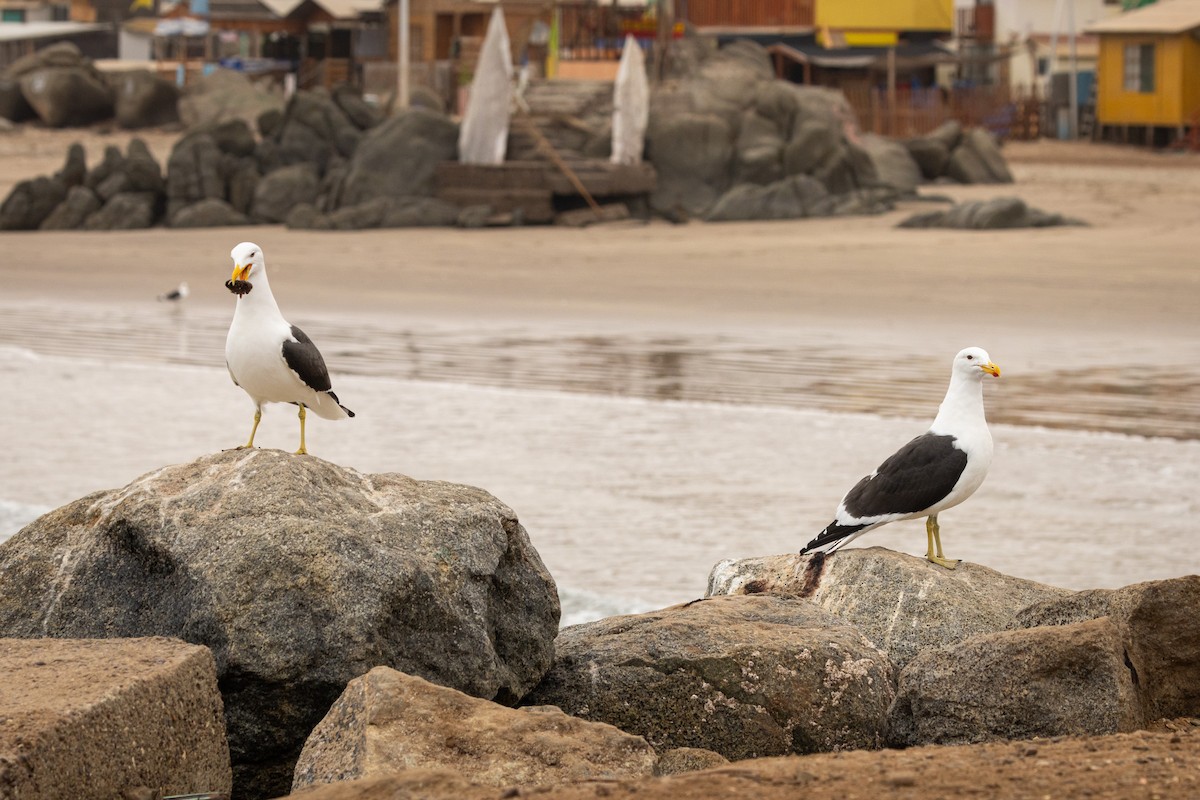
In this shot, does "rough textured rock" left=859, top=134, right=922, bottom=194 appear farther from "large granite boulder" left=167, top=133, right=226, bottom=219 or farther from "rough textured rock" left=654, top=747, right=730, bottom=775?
"rough textured rock" left=654, top=747, right=730, bottom=775

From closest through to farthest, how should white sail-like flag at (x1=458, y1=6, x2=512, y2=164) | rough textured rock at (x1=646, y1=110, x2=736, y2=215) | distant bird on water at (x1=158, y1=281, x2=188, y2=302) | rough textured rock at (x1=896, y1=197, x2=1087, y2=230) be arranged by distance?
distant bird on water at (x1=158, y1=281, x2=188, y2=302)
rough textured rock at (x1=896, y1=197, x2=1087, y2=230)
white sail-like flag at (x1=458, y1=6, x2=512, y2=164)
rough textured rock at (x1=646, y1=110, x2=736, y2=215)

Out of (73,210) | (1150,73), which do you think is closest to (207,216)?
(73,210)

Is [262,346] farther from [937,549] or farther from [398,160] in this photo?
[398,160]

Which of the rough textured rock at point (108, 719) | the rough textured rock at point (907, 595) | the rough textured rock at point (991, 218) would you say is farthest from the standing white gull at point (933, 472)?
the rough textured rock at point (991, 218)

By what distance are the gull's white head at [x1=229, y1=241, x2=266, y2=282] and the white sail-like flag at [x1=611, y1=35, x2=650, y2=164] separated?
94.5ft

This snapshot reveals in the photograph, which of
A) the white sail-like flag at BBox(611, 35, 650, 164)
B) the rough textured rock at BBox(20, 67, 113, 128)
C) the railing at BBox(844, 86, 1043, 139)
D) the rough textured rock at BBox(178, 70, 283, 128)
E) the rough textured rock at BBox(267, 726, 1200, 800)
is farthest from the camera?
the rough textured rock at BBox(20, 67, 113, 128)

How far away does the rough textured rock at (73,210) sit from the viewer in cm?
3338

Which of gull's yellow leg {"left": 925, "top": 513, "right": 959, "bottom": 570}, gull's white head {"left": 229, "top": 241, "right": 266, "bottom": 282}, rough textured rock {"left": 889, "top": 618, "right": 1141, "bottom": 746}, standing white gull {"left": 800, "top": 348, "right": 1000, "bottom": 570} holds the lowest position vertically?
rough textured rock {"left": 889, "top": 618, "right": 1141, "bottom": 746}

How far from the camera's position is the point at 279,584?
210 inches

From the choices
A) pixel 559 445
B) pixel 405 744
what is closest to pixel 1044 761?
pixel 405 744

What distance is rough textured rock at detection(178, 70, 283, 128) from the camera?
51.3m

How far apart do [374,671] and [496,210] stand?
1137 inches

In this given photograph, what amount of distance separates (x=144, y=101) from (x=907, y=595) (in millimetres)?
50902

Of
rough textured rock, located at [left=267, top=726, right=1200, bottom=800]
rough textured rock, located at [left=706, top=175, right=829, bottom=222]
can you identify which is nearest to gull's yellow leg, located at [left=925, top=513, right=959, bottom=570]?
rough textured rock, located at [left=267, top=726, right=1200, bottom=800]
